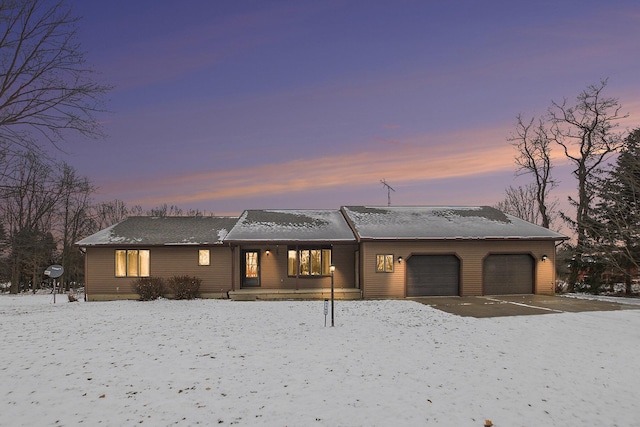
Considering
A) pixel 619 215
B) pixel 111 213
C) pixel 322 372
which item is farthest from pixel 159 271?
pixel 111 213

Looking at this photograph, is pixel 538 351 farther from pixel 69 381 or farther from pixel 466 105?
pixel 466 105

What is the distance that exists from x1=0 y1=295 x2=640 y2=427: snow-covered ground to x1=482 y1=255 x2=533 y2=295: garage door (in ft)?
21.2

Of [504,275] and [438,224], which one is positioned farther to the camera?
[438,224]

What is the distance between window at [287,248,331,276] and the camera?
20141mm

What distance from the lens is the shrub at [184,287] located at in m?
18.8

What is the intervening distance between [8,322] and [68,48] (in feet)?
33.4

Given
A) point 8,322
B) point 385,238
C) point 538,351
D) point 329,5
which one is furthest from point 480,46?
point 8,322

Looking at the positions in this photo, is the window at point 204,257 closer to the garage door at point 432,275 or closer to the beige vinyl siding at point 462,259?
the beige vinyl siding at point 462,259

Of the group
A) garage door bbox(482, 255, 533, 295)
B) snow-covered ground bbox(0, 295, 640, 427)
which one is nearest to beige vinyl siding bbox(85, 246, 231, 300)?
snow-covered ground bbox(0, 295, 640, 427)

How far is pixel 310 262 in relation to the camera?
20.2 meters

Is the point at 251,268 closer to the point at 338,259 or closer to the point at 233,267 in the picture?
the point at 233,267

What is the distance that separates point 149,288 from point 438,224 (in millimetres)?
15756

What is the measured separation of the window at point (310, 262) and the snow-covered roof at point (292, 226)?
1105 millimetres

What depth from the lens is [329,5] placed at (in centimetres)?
1827
